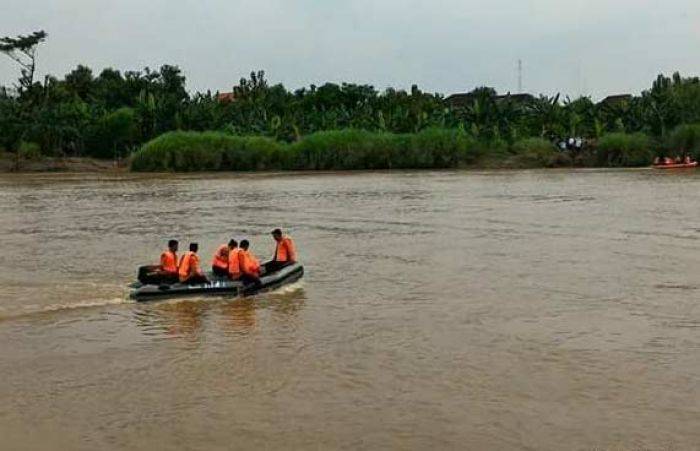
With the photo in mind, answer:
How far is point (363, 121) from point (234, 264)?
4971 cm

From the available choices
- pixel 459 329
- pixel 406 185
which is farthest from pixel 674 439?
pixel 406 185

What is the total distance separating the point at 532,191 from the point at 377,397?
97.5ft

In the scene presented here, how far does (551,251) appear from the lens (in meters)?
21.5

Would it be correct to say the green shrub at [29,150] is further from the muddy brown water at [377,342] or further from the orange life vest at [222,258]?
the orange life vest at [222,258]

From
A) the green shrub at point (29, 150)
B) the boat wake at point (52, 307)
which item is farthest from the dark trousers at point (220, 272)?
the green shrub at point (29, 150)

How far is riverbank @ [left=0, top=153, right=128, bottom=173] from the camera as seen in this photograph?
207 feet

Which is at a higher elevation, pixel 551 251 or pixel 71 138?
pixel 71 138

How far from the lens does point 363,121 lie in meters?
64.8

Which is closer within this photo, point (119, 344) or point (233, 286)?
point (119, 344)

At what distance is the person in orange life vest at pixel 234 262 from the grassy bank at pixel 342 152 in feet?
144

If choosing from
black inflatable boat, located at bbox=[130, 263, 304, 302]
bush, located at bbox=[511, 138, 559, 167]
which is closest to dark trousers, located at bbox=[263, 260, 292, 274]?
black inflatable boat, located at bbox=[130, 263, 304, 302]

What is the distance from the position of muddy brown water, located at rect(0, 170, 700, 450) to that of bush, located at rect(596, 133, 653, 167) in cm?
3047

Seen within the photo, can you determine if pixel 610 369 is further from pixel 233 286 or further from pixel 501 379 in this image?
pixel 233 286

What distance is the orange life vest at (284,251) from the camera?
17188 mm
